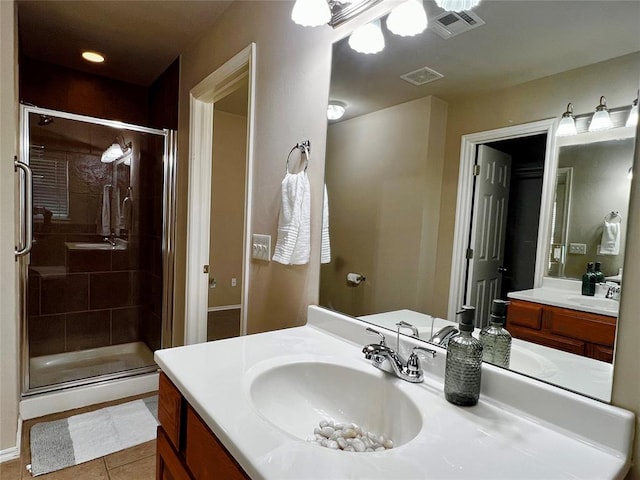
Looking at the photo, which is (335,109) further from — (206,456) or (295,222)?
(206,456)

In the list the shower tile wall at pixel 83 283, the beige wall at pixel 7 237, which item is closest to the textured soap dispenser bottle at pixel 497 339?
the beige wall at pixel 7 237

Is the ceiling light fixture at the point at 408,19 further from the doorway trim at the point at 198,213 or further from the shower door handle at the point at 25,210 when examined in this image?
the shower door handle at the point at 25,210

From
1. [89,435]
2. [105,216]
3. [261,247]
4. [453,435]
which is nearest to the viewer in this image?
[453,435]

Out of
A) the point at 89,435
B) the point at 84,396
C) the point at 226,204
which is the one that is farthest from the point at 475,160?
the point at 226,204

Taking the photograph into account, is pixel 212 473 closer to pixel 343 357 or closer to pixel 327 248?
pixel 343 357

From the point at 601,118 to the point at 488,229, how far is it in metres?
0.33

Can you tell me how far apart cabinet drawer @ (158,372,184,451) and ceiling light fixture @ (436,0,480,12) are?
1234 millimetres

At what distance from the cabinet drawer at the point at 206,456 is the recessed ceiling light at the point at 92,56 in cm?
280

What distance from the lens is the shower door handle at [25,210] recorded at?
1.69 metres

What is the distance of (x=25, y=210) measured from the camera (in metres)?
1.77

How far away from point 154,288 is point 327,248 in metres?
2.01

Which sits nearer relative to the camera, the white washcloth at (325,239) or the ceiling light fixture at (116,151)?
the white washcloth at (325,239)

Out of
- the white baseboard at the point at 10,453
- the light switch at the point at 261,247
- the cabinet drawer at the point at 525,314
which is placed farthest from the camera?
the white baseboard at the point at 10,453

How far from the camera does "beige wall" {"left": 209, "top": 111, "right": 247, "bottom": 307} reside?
4152 millimetres
